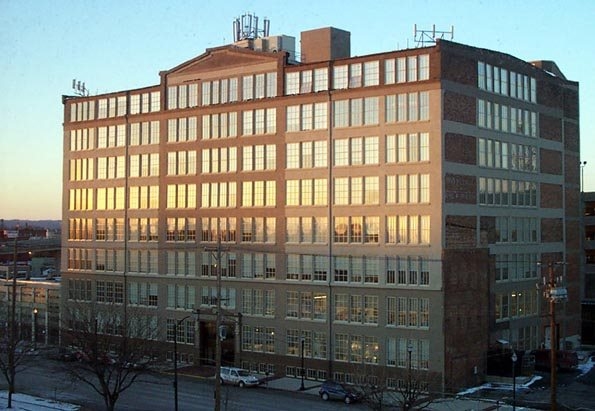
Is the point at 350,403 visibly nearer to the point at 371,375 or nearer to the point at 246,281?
the point at 371,375

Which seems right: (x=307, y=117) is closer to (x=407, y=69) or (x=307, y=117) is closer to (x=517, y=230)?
(x=407, y=69)

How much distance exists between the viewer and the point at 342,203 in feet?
204

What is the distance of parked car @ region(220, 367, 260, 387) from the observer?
6022 centimetres

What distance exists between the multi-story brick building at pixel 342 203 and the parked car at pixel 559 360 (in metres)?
1.72

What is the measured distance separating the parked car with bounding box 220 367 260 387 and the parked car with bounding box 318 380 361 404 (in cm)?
678

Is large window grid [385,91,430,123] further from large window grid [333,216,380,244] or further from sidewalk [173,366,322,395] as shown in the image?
sidewalk [173,366,322,395]

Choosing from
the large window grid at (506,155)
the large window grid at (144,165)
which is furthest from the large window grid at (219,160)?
the large window grid at (506,155)

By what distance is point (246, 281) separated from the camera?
67.4 metres

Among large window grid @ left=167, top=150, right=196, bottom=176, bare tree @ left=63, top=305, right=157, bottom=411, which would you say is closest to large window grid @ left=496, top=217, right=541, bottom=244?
large window grid @ left=167, top=150, right=196, bottom=176

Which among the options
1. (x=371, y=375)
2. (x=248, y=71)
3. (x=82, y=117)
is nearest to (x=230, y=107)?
(x=248, y=71)

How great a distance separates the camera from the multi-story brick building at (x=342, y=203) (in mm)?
58719

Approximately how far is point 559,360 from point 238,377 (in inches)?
977

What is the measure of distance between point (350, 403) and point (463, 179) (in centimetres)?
1793

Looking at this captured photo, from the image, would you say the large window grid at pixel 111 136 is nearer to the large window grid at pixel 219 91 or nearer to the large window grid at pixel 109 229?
the large window grid at pixel 109 229
